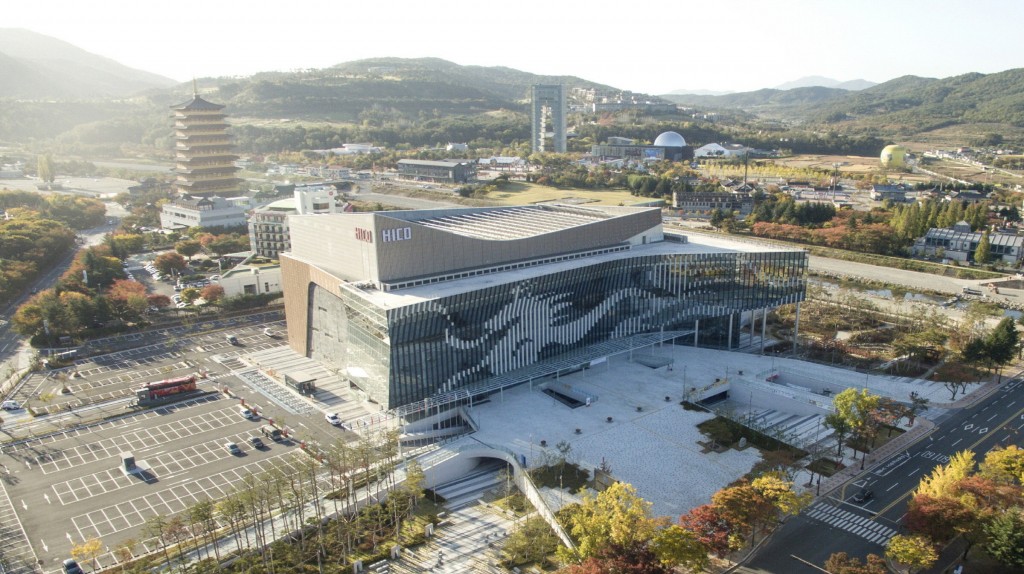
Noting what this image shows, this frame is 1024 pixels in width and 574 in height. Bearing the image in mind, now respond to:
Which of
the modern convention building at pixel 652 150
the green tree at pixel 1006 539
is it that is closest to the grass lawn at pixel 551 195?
the modern convention building at pixel 652 150

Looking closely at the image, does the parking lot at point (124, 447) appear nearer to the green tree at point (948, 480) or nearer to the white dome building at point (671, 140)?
the green tree at point (948, 480)

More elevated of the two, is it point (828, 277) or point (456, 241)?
point (456, 241)

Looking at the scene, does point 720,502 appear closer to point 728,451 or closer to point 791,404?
point 728,451

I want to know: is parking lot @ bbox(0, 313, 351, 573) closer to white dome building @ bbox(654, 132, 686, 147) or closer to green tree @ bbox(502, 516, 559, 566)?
green tree @ bbox(502, 516, 559, 566)

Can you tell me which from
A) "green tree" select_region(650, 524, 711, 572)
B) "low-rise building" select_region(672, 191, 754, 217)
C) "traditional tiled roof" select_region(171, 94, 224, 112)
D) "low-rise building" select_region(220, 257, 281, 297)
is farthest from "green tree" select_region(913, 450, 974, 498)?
"traditional tiled roof" select_region(171, 94, 224, 112)

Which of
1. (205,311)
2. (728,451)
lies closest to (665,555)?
(728,451)
